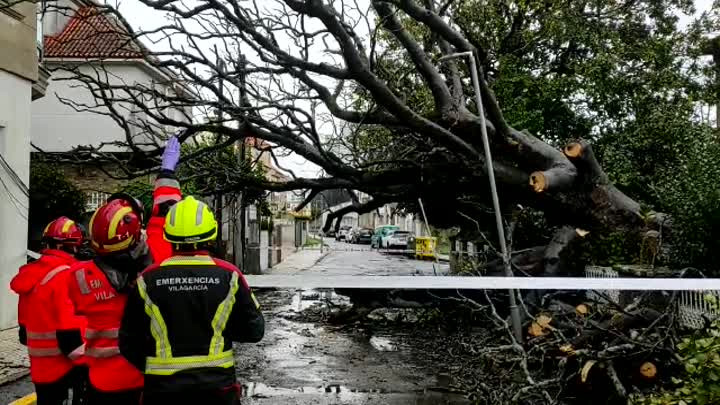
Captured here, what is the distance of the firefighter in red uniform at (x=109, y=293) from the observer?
126 inches

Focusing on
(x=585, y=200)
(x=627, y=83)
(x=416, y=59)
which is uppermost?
(x=627, y=83)

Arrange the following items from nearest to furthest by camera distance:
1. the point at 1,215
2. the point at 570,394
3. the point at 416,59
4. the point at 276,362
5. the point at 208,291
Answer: the point at 208,291 < the point at 570,394 < the point at 276,362 < the point at 416,59 < the point at 1,215

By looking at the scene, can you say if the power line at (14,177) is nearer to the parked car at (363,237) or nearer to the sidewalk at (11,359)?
the sidewalk at (11,359)

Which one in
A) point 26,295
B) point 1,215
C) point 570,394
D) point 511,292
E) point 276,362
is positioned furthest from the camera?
point 1,215

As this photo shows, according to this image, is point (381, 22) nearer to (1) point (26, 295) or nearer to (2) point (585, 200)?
(2) point (585, 200)

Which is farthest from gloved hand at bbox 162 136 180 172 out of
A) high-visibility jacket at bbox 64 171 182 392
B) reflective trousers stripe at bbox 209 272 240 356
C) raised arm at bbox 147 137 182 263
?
reflective trousers stripe at bbox 209 272 240 356

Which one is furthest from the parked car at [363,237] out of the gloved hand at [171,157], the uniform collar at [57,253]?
the uniform collar at [57,253]

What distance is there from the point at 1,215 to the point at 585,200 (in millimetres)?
8431

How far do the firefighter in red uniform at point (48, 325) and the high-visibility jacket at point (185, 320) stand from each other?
40.0 inches

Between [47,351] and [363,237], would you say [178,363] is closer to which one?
[47,351]

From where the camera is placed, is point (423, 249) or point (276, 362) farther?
point (423, 249)

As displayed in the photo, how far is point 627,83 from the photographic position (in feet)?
48.9

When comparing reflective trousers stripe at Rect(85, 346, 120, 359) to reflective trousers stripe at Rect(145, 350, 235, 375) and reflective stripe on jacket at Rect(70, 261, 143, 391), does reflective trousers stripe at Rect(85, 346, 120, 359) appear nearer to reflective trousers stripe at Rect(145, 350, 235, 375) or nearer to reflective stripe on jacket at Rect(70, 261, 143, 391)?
reflective stripe on jacket at Rect(70, 261, 143, 391)

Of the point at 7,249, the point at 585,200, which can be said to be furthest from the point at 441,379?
the point at 7,249
